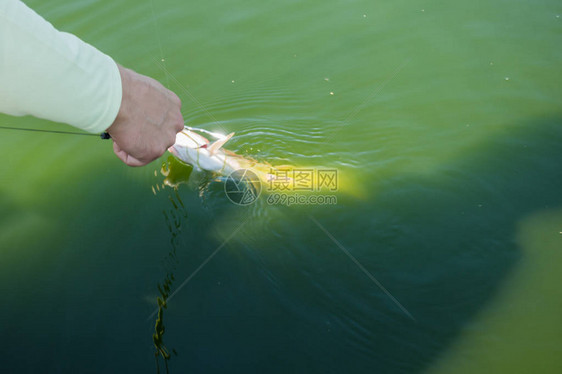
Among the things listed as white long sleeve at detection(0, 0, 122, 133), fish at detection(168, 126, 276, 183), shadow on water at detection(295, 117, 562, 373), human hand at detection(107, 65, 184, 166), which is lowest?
shadow on water at detection(295, 117, 562, 373)

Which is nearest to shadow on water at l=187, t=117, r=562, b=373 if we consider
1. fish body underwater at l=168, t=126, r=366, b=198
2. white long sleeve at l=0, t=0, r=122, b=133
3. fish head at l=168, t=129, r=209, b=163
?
fish body underwater at l=168, t=126, r=366, b=198

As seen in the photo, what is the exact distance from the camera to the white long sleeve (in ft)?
3.98

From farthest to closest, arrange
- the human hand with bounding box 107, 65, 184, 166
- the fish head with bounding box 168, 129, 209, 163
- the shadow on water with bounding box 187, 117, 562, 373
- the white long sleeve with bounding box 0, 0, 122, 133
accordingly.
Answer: the fish head with bounding box 168, 129, 209, 163
the shadow on water with bounding box 187, 117, 562, 373
the human hand with bounding box 107, 65, 184, 166
the white long sleeve with bounding box 0, 0, 122, 133

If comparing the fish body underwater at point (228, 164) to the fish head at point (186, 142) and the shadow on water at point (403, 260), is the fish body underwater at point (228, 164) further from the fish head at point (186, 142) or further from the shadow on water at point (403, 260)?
the shadow on water at point (403, 260)

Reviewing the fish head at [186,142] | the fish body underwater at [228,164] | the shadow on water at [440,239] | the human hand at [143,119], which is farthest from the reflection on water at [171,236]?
the human hand at [143,119]

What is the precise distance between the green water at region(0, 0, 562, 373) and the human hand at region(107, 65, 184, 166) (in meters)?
1.14

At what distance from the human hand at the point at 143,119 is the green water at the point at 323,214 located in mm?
1136

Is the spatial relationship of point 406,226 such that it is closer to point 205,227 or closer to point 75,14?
point 205,227

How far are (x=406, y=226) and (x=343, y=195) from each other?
39 cm

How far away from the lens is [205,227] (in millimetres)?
2777

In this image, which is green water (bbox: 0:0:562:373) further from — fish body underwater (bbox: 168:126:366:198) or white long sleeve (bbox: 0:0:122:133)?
white long sleeve (bbox: 0:0:122:133)

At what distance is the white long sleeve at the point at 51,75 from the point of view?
1.21 m

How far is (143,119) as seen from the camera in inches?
60.3

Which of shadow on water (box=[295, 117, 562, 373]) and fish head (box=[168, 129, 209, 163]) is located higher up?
fish head (box=[168, 129, 209, 163])
